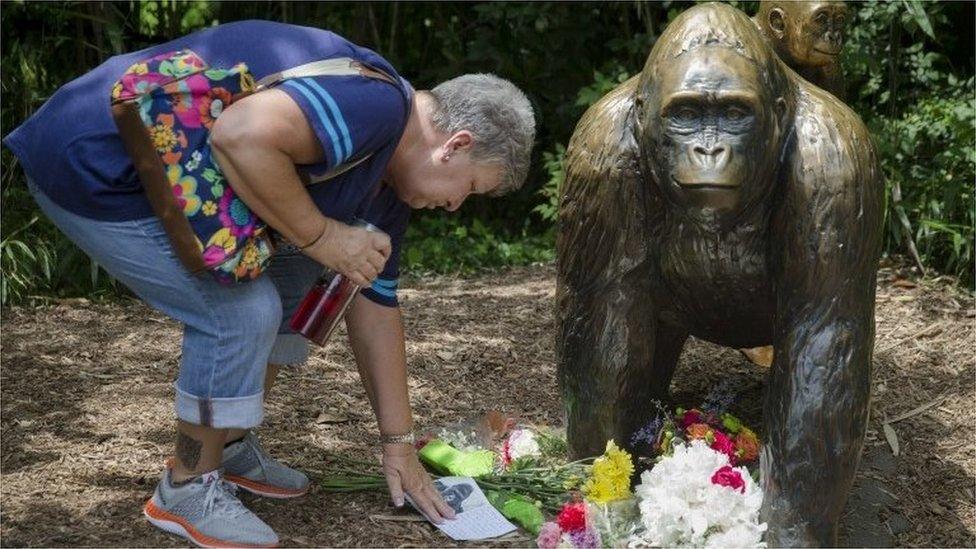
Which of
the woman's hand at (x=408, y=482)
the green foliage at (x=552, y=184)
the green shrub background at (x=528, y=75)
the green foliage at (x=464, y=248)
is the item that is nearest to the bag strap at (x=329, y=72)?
the woman's hand at (x=408, y=482)

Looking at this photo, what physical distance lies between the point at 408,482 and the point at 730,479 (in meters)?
0.72

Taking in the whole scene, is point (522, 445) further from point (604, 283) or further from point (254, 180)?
point (254, 180)

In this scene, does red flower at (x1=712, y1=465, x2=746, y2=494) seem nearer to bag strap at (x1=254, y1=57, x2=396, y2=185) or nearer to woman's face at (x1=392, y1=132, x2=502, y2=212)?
woman's face at (x1=392, y1=132, x2=502, y2=212)

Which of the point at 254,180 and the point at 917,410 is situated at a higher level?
the point at 254,180

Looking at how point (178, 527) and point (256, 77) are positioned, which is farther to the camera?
point (178, 527)

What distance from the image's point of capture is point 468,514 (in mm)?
2945

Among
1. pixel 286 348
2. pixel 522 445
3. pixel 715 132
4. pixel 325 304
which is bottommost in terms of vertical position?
pixel 522 445

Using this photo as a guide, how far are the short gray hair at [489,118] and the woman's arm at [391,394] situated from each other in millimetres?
479

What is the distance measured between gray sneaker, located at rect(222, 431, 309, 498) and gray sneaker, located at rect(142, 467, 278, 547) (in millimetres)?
235

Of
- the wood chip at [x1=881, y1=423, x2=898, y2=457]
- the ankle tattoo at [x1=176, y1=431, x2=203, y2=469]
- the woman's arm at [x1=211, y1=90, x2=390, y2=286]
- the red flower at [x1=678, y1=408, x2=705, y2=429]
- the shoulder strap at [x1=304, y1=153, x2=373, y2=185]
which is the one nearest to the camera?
the woman's arm at [x1=211, y1=90, x2=390, y2=286]

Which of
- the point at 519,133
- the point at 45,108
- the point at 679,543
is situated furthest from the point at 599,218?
the point at 45,108

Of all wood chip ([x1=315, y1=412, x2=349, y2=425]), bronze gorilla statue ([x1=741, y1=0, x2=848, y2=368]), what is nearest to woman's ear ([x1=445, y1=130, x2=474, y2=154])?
bronze gorilla statue ([x1=741, y1=0, x2=848, y2=368])

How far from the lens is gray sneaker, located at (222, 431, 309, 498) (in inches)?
120

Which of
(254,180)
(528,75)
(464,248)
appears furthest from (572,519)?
(528,75)
